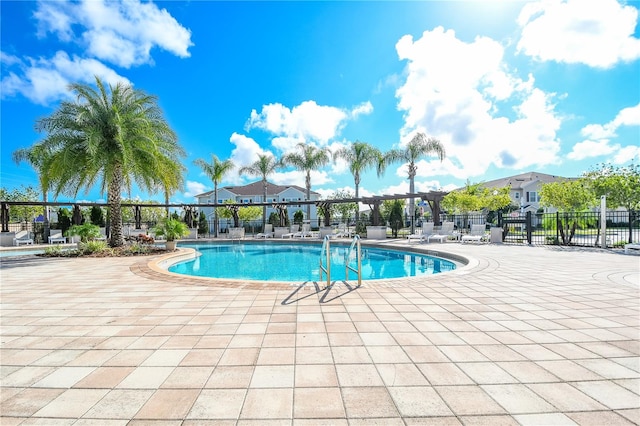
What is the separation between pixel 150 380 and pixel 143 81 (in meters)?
14.7

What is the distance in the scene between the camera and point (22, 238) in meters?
18.6

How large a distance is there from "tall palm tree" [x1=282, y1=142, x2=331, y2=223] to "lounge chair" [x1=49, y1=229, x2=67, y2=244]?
18077mm

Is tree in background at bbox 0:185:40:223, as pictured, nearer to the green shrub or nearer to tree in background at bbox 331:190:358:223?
the green shrub

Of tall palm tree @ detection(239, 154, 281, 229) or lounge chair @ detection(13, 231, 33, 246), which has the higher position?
tall palm tree @ detection(239, 154, 281, 229)

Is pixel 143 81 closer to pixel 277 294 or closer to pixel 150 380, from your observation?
pixel 277 294

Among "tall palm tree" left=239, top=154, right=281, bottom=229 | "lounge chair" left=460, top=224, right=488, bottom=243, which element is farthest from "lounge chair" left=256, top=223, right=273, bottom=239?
"lounge chair" left=460, top=224, right=488, bottom=243

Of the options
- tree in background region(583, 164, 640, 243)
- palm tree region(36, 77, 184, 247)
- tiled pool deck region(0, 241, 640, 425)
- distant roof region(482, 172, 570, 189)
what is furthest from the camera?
Result: distant roof region(482, 172, 570, 189)

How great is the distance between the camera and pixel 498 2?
794 centimetres

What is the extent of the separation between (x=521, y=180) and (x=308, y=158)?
1416 inches

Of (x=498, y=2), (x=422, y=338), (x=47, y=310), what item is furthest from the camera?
(x=498, y=2)

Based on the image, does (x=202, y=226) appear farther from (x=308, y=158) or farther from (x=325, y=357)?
(x=325, y=357)

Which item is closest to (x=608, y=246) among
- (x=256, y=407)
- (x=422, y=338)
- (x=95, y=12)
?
(x=422, y=338)

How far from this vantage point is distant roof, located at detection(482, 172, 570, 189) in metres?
42.3

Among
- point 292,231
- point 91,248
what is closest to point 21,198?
point 292,231
